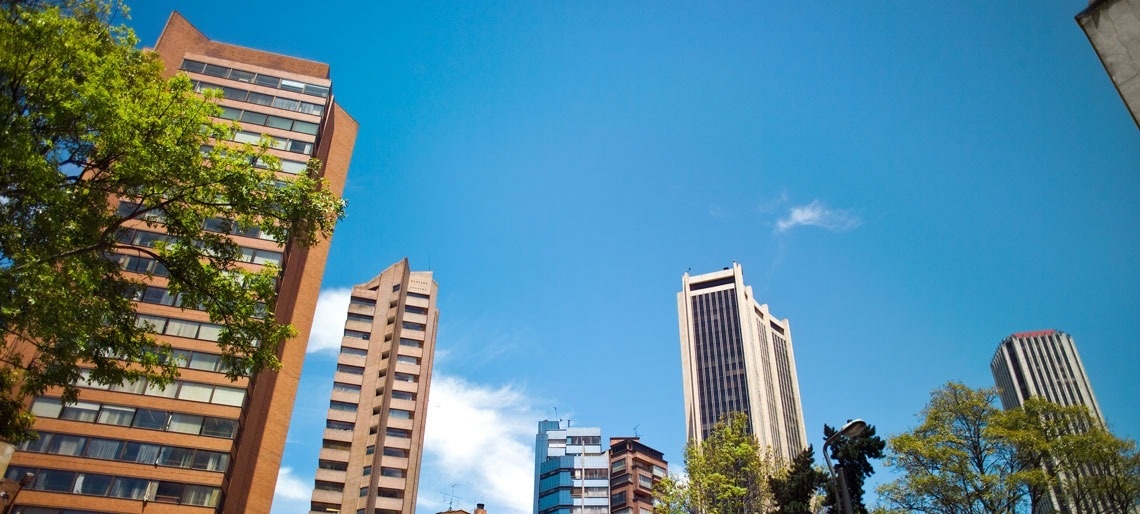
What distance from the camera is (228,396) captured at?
41469 mm

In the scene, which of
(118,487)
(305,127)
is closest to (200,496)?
(118,487)

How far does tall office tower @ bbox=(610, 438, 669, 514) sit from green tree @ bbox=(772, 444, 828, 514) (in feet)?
175

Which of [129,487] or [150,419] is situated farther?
[150,419]

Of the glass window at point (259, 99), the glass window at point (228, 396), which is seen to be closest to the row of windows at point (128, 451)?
the glass window at point (228, 396)

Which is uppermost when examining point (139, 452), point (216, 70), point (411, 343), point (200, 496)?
point (216, 70)

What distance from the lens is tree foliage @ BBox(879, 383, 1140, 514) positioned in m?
24.3

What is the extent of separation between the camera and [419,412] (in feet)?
238

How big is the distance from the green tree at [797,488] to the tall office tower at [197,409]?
31061mm

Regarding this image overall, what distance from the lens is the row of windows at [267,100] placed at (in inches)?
2061

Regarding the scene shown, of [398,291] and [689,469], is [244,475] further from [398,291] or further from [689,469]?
[398,291]

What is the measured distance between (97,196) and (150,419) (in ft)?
104

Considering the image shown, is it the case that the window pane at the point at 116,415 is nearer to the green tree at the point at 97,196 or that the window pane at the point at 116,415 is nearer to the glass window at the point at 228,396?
the glass window at the point at 228,396

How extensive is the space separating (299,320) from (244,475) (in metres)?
12.6

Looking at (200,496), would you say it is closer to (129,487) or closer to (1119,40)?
(129,487)
